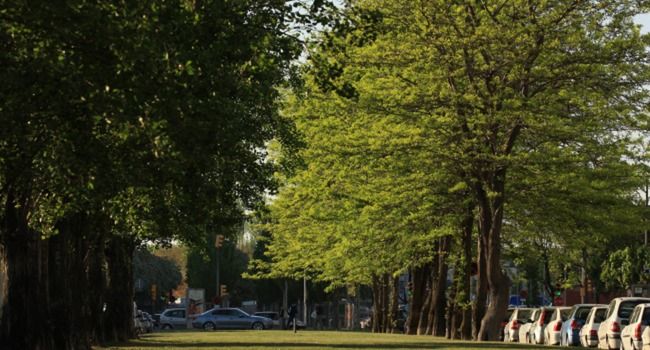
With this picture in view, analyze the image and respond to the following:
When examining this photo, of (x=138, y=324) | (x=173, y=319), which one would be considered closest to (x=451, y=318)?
(x=138, y=324)

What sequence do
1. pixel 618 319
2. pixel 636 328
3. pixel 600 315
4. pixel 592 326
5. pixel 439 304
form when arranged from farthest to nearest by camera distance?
pixel 439 304
pixel 600 315
pixel 592 326
pixel 618 319
pixel 636 328

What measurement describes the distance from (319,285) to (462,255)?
307 ft

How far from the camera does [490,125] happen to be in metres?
43.2

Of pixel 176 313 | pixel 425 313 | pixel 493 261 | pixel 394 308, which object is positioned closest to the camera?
pixel 493 261

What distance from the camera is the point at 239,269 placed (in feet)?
504

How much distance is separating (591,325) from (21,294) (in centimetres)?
2023

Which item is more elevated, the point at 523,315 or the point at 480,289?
the point at 480,289

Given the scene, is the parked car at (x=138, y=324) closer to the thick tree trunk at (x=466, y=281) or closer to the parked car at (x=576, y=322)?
the thick tree trunk at (x=466, y=281)

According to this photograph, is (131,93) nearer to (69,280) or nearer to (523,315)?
(69,280)

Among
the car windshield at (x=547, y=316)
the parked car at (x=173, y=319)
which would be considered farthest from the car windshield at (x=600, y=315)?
the parked car at (x=173, y=319)

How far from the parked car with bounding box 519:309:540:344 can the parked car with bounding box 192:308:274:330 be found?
135 ft

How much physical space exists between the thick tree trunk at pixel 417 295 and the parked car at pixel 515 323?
28.6 ft

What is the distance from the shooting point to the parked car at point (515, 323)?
59.8 m

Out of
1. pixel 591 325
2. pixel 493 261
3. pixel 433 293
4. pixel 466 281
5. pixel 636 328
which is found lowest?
pixel 636 328
